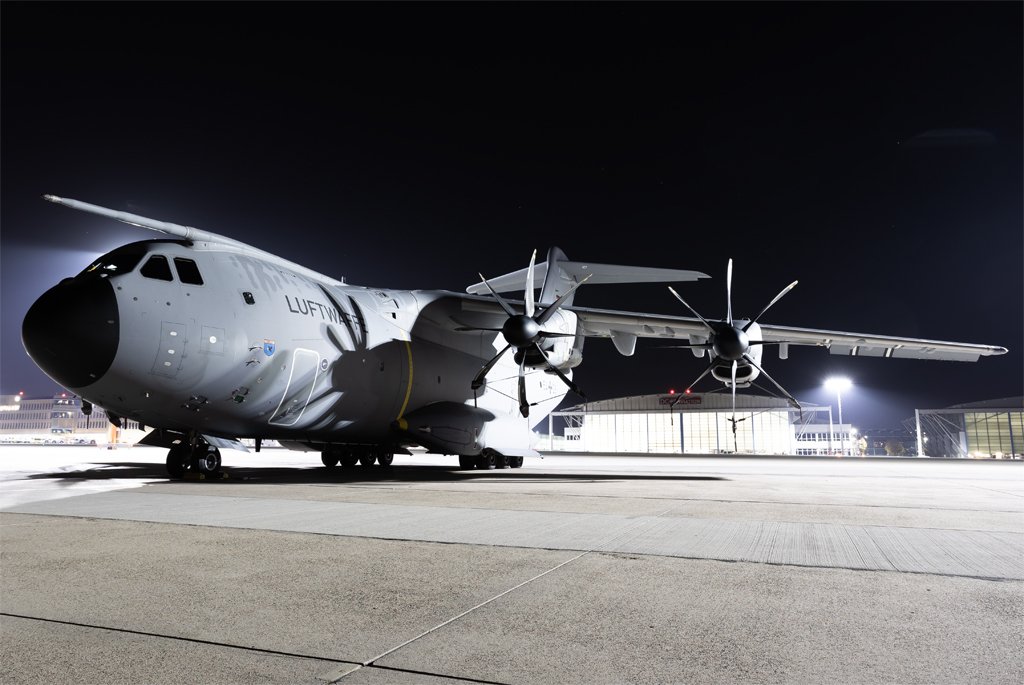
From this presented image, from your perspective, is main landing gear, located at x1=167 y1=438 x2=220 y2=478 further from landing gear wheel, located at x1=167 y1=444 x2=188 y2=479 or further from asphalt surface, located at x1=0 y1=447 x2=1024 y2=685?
asphalt surface, located at x1=0 y1=447 x2=1024 y2=685

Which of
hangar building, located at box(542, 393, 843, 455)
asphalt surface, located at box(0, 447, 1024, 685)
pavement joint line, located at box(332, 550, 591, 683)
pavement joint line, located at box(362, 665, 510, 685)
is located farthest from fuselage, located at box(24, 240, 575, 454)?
hangar building, located at box(542, 393, 843, 455)

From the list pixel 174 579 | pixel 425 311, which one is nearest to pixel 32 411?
pixel 425 311

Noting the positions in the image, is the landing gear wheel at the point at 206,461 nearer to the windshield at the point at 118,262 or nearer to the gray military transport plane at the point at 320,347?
the gray military transport plane at the point at 320,347

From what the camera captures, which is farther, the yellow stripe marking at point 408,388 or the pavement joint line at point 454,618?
the yellow stripe marking at point 408,388

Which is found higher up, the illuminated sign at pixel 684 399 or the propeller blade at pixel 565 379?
the illuminated sign at pixel 684 399

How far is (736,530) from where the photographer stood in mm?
5762

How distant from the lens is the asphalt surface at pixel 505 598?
234cm

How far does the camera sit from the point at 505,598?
10.8 feet

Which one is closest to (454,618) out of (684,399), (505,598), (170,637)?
(505,598)

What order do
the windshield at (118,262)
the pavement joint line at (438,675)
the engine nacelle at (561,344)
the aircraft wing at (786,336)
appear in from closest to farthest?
the pavement joint line at (438,675), the windshield at (118,262), the engine nacelle at (561,344), the aircraft wing at (786,336)

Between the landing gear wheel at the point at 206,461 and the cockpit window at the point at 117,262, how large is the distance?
147 inches

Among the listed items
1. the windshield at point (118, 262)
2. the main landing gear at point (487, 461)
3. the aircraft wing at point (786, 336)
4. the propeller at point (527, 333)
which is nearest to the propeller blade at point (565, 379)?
the propeller at point (527, 333)

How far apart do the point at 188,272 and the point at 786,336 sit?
45.3 ft

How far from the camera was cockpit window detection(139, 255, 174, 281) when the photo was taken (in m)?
10.3
